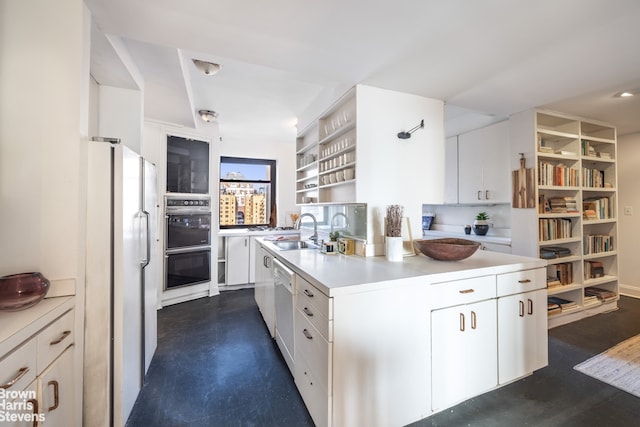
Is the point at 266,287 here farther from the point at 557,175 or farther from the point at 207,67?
the point at 557,175

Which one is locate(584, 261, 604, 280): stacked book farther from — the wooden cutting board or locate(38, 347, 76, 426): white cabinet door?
locate(38, 347, 76, 426): white cabinet door

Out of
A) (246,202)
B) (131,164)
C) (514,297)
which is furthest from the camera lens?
(246,202)

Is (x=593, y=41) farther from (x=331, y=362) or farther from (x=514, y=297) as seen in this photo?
(x=331, y=362)

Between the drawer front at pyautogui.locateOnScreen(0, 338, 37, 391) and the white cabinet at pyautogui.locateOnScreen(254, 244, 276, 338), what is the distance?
151 centimetres

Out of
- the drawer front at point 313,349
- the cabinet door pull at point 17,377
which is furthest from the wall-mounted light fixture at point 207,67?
the cabinet door pull at point 17,377

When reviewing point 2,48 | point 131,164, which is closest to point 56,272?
point 131,164

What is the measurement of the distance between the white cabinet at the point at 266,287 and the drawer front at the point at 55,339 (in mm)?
1341

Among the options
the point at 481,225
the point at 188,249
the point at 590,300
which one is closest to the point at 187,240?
the point at 188,249

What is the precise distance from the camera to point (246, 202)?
4676 millimetres

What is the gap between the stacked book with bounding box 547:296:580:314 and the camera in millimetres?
2732

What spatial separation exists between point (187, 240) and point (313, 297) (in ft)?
8.75

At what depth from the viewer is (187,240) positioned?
3453 mm

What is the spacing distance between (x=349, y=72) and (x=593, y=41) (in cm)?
153

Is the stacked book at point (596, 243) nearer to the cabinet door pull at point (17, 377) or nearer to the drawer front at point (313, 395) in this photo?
the drawer front at point (313, 395)
